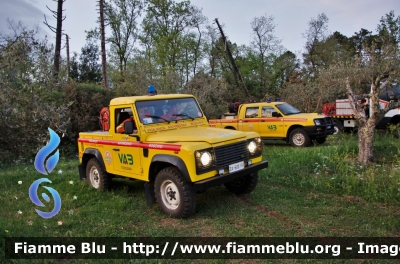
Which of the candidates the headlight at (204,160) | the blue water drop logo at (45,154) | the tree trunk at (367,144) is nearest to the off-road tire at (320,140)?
the tree trunk at (367,144)

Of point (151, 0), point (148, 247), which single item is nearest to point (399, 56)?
point (148, 247)

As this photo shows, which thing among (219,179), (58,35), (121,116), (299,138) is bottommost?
(219,179)

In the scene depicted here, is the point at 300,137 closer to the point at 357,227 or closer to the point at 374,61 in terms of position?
the point at 374,61

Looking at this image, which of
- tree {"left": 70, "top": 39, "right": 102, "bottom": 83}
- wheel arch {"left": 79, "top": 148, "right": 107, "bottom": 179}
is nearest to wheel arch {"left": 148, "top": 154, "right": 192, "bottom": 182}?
wheel arch {"left": 79, "top": 148, "right": 107, "bottom": 179}

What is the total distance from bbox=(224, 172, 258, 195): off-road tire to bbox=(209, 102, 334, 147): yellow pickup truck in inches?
235

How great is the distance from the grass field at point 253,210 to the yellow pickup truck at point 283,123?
12.4ft

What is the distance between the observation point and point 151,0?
3447cm

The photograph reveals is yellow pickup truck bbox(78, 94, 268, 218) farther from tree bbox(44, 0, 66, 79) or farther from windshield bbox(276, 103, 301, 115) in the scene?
tree bbox(44, 0, 66, 79)

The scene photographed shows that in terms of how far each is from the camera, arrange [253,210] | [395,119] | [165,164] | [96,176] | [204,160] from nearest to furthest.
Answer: [204,160]
[165,164]
[253,210]
[96,176]
[395,119]

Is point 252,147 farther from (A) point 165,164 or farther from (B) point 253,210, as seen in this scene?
(A) point 165,164

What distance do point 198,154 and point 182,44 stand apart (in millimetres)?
30094

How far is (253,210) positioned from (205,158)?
4.56ft

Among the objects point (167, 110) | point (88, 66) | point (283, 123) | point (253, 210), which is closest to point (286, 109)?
point (283, 123)

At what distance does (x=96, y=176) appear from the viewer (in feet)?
23.1
